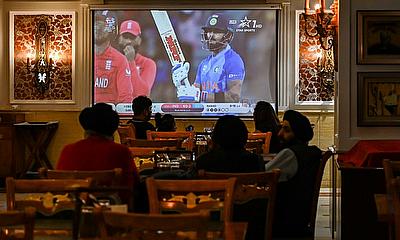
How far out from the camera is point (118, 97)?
31.2 feet

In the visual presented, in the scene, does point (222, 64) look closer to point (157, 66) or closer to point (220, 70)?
point (220, 70)

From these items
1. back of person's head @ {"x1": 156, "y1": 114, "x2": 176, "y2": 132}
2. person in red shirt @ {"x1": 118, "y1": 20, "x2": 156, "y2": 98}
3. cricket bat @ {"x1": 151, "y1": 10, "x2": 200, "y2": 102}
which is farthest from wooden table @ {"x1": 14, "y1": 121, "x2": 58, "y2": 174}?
back of person's head @ {"x1": 156, "y1": 114, "x2": 176, "y2": 132}

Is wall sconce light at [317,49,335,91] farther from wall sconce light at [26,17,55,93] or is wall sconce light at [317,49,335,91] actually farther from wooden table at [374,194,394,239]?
wooden table at [374,194,394,239]

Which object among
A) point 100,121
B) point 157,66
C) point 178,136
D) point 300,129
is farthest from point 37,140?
point 100,121

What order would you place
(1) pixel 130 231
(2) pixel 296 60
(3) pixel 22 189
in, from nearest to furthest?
(1) pixel 130 231 < (3) pixel 22 189 < (2) pixel 296 60

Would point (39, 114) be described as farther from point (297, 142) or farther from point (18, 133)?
point (297, 142)

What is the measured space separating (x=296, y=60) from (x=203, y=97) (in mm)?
1288

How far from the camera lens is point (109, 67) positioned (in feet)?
31.2

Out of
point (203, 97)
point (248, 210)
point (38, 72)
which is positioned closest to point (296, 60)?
point (203, 97)

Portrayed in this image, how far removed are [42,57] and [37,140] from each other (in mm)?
1093

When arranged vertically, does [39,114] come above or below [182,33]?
below

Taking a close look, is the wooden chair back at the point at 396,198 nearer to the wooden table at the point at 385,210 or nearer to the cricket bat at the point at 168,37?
the wooden table at the point at 385,210

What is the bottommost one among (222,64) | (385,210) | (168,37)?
(385,210)

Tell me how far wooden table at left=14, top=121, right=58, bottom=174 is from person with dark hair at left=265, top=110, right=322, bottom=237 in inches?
212
